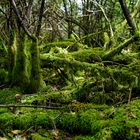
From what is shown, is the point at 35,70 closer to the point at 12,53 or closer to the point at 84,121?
the point at 12,53

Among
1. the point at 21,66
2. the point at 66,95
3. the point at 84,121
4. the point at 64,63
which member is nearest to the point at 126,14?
the point at 64,63

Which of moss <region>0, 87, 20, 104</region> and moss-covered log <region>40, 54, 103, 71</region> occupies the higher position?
moss-covered log <region>40, 54, 103, 71</region>

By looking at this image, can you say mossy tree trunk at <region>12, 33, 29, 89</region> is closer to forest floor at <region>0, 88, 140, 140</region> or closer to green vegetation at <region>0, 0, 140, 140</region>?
green vegetation at <region>0, 0, 140, 140</region>

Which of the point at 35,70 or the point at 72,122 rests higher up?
the point at 35,70

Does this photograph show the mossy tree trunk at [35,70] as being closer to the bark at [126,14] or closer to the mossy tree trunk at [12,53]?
the mossy tree trunk at [12,53]

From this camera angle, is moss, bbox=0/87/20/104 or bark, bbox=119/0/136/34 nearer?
bark, bbox=119/0/136/34

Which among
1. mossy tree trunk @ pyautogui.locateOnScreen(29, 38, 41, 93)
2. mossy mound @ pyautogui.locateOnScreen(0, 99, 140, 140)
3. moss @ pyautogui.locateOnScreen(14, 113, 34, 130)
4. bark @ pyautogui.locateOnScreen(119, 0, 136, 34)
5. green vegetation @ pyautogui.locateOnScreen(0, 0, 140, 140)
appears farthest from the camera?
mossy tree trunk @ pyautogui.locateOnScreen(29, 38, 41, 93)

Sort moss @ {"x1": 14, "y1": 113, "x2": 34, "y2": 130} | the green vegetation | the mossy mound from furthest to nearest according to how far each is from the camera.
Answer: moss @ {"x1": 14, "y1": 113, "x2": 34, "y2": 130}
the green vegetation
the mossy mound

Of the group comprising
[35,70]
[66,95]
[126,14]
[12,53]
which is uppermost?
[126,14]

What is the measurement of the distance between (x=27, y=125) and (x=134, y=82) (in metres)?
1.15

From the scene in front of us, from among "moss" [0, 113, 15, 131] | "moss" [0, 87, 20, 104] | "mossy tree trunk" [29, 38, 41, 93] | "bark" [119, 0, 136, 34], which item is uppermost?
"bark" [119, 0, 136, 34]

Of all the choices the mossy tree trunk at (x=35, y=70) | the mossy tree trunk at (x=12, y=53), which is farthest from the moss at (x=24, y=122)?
the mossy tree trunk at (x=12, y=53)

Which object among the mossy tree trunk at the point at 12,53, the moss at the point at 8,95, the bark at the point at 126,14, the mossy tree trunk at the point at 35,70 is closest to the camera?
the bark at the point at 126,14

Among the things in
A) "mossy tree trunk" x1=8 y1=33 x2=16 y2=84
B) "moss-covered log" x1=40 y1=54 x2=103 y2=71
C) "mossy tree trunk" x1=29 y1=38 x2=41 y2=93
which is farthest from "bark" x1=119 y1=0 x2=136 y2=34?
"mossy tree trunk" x1=8 y1=33 x2=16 y2=84
